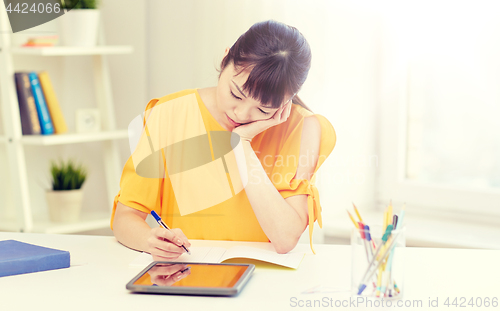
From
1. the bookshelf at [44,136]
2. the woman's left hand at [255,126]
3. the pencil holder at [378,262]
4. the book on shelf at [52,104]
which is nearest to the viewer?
the pencil holder at [378,262]

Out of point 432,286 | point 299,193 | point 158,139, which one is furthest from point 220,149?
point 432,286

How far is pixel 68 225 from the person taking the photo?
2.06 m

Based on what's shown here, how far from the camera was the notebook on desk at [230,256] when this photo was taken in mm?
970

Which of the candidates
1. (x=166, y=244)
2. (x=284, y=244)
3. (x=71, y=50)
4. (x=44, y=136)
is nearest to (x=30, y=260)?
(x=166, y=244)

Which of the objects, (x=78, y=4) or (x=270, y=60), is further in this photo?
(x=78, y=4)

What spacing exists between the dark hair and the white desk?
1.15 feet

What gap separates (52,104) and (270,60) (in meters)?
1.22

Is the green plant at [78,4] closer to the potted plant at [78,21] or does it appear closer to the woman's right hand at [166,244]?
the potted plant at [78,21]

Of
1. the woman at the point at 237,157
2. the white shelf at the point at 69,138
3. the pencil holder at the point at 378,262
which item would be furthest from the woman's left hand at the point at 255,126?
the white shelf at the point at 69,138

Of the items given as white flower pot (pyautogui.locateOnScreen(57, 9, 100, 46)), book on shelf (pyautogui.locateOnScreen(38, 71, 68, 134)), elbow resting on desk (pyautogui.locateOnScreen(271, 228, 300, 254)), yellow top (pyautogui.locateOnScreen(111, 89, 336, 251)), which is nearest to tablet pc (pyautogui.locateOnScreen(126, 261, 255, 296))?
elbow resting on desk (pyautogui.locateOnScreen(271, 228, 300, 254))

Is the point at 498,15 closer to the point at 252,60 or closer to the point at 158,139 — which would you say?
the point at 252,60

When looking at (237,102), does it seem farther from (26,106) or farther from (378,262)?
(26,106)

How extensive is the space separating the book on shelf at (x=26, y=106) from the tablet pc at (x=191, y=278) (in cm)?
132

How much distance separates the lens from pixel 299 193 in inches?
46.8
